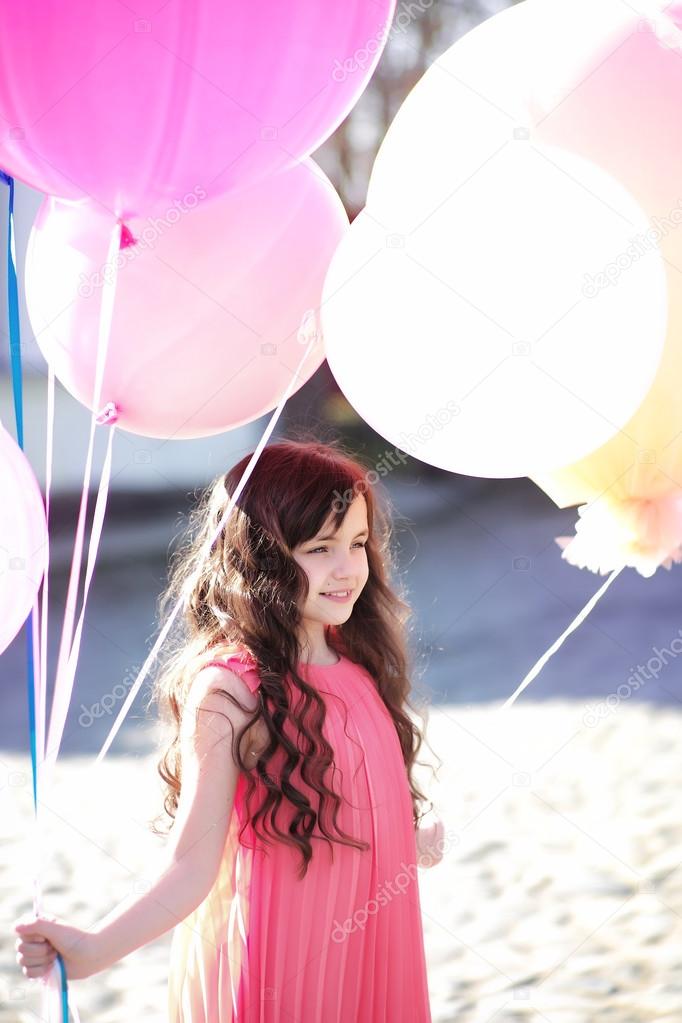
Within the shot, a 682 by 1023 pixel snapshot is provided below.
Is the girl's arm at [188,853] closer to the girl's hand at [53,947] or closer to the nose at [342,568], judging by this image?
the girl's hand at [53,947]

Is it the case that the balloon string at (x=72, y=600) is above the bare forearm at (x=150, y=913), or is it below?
above

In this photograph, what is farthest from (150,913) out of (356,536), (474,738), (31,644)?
(474,738)

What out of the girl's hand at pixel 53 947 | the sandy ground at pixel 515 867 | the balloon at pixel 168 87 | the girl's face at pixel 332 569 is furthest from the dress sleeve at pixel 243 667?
the sandy ground at pixel 515 867

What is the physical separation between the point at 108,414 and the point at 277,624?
17.9 inches

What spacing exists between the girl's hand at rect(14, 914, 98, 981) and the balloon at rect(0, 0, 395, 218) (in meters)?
0.95

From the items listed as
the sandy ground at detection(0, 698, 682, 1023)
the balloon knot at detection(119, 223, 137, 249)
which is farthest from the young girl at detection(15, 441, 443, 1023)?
the sandy ground at detection(0, 698, 682, 1023)

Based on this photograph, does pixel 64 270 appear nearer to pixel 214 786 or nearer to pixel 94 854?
pixel 214 786

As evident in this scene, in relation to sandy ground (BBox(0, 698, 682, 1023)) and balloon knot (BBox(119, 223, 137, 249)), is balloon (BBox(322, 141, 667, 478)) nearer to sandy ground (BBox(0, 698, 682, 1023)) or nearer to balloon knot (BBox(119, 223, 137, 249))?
balloon knot (BBox(119, 223, 137, 249))

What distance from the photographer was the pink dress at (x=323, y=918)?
1595mm

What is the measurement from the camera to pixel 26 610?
172cm

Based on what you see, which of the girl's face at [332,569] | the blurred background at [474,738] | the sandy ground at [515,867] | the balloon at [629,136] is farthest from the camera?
the blurred background at [474,738]

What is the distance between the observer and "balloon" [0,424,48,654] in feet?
5.41

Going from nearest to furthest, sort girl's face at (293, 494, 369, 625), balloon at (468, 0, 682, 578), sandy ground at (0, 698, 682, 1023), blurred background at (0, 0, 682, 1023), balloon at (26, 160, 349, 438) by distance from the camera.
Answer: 1. balloon at (468, 0, 682, 578)
2. girl's face at (293, 494, 369, 625)
3. balloon at (26, 160, 349, 438)
4. sandy ground at (0, 698, 682, 1023)
5. blurred background at (0, 0, 682, 1023)

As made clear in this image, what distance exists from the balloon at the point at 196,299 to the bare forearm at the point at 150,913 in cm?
70
